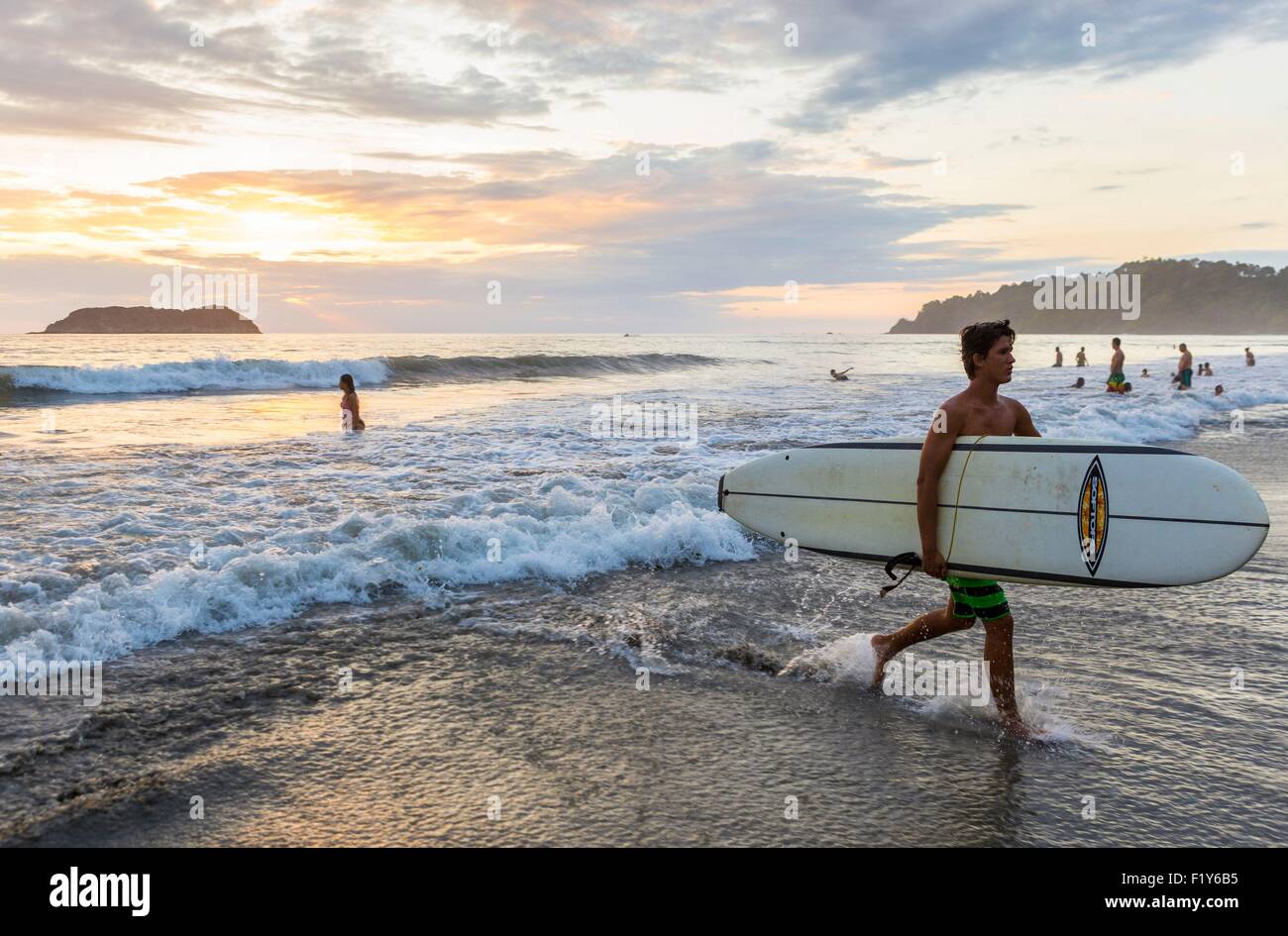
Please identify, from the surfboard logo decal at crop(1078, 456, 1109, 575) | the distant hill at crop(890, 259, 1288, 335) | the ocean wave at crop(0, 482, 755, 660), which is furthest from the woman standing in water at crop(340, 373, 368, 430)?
the distant hill at crop(890, 259, 1288, 335)

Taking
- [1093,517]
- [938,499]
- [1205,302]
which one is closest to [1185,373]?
[1093,517]

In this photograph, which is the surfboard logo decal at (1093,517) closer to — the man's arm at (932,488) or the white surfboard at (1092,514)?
the white surfboard at (1092,514)

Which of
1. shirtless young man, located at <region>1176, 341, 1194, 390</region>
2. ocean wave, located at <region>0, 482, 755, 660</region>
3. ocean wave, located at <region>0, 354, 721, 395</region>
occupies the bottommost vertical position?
ocean wave, located at <region>0, 482, 755, 660</region>

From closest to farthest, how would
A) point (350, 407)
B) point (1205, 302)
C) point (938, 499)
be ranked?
point (938, 499)
point (350, 407)
point (1205, 302)

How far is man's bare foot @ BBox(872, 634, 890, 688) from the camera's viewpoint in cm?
434

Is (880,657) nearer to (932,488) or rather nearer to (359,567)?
(932,488)

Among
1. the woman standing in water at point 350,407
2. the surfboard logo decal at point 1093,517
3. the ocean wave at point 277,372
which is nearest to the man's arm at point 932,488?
the surfboard logo decal at point 1093,517

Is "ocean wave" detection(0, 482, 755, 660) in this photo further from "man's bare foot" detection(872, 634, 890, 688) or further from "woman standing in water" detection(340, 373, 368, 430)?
"woman standing in water" detection(340, 373, 368, 430)

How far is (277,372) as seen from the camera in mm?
30828

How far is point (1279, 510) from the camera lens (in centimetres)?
839

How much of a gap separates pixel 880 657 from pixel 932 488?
100 cm

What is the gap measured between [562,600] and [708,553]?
177cm

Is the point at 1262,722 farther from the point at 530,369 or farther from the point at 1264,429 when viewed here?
the point at 530,369

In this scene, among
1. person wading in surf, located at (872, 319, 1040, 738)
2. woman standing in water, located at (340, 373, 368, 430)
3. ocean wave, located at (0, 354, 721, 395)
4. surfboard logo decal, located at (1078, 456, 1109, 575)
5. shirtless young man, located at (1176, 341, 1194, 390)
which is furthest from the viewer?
ocean wave, located at (0, 354, 721, 395)
